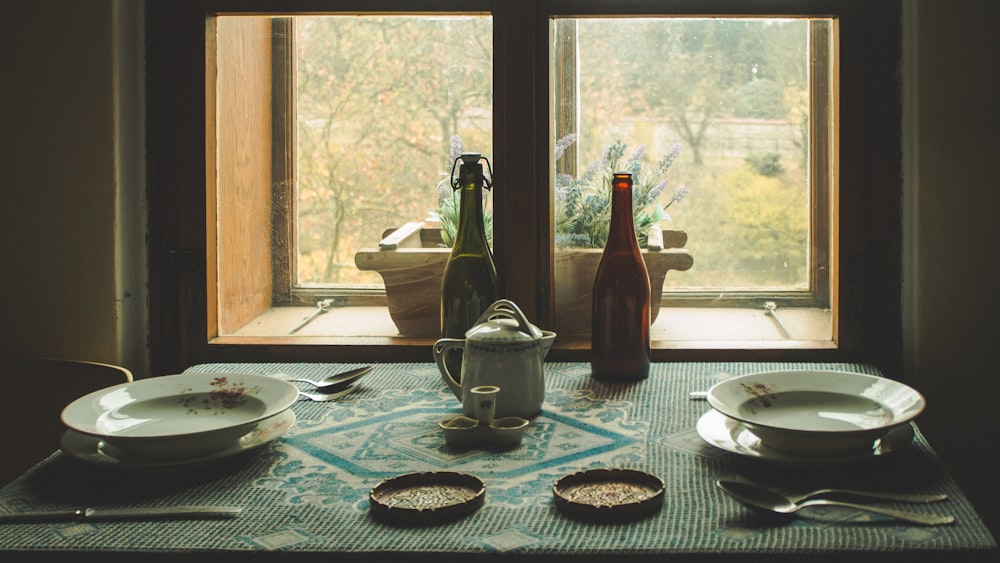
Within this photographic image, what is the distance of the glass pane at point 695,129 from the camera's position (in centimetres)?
170

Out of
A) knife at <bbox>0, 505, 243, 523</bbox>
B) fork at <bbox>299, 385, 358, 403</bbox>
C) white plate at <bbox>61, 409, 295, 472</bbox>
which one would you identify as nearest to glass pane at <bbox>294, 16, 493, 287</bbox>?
fork at <bbox>299, 385, 358, 403</bbox>

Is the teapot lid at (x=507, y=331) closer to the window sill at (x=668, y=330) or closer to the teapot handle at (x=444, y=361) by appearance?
the teapot handle at (x=444, y=361)

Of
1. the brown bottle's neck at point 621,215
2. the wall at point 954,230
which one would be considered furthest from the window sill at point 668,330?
the brown bottle's neck at point 621,215

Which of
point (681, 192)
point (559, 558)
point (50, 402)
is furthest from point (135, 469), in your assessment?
point (681, 192)

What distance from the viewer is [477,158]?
143 cm

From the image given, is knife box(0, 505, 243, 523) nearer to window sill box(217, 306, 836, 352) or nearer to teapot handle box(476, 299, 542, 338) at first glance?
teapot handle box(476, 299, 542, 338)

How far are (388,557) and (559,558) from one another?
15cm

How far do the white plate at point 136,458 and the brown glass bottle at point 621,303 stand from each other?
557 millimetres

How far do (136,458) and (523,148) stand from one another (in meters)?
0.90

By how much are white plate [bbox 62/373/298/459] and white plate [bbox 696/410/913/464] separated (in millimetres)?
525

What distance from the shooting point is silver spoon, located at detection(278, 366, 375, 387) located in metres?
1.41

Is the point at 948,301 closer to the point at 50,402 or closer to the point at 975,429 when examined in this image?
the point at 975,429

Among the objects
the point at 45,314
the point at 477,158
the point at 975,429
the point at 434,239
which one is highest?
the point at 477,158

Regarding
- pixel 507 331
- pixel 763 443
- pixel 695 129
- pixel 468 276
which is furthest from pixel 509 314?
pixel 695 129
